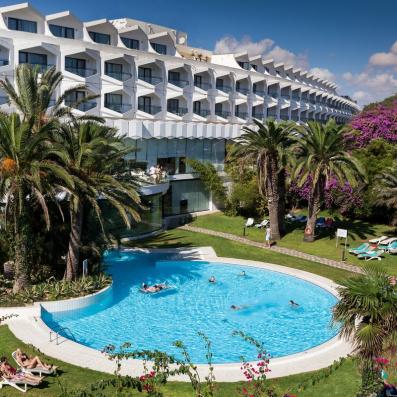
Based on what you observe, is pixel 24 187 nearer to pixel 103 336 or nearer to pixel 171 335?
pixel 103 336

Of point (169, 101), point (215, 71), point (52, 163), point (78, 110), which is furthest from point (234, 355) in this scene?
point (215, 71)

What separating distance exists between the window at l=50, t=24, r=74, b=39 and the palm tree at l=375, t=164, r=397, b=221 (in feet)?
85.7

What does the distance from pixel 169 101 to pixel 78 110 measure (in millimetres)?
11151

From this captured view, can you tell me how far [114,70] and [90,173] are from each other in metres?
21.6

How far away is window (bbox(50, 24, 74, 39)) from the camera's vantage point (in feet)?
122

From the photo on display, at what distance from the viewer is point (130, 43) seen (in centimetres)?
4319

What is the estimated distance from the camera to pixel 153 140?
110 ft

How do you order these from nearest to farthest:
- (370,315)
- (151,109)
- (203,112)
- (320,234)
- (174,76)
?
(370,315) < (320,234) < (151,109) < (174,76) < (203,112)

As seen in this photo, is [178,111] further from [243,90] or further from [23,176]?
[23,176]

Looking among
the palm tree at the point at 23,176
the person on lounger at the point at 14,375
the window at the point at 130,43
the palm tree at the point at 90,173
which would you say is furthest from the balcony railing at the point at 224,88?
the person on lounger at the point at 14,375

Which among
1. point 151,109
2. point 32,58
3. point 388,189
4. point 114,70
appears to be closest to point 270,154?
point 388,189

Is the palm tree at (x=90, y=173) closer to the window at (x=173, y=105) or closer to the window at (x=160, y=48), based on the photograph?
the window at (x=173, y=105)

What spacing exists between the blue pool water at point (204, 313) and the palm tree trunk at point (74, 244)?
1.77m

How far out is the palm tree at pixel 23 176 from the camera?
16.7 m
